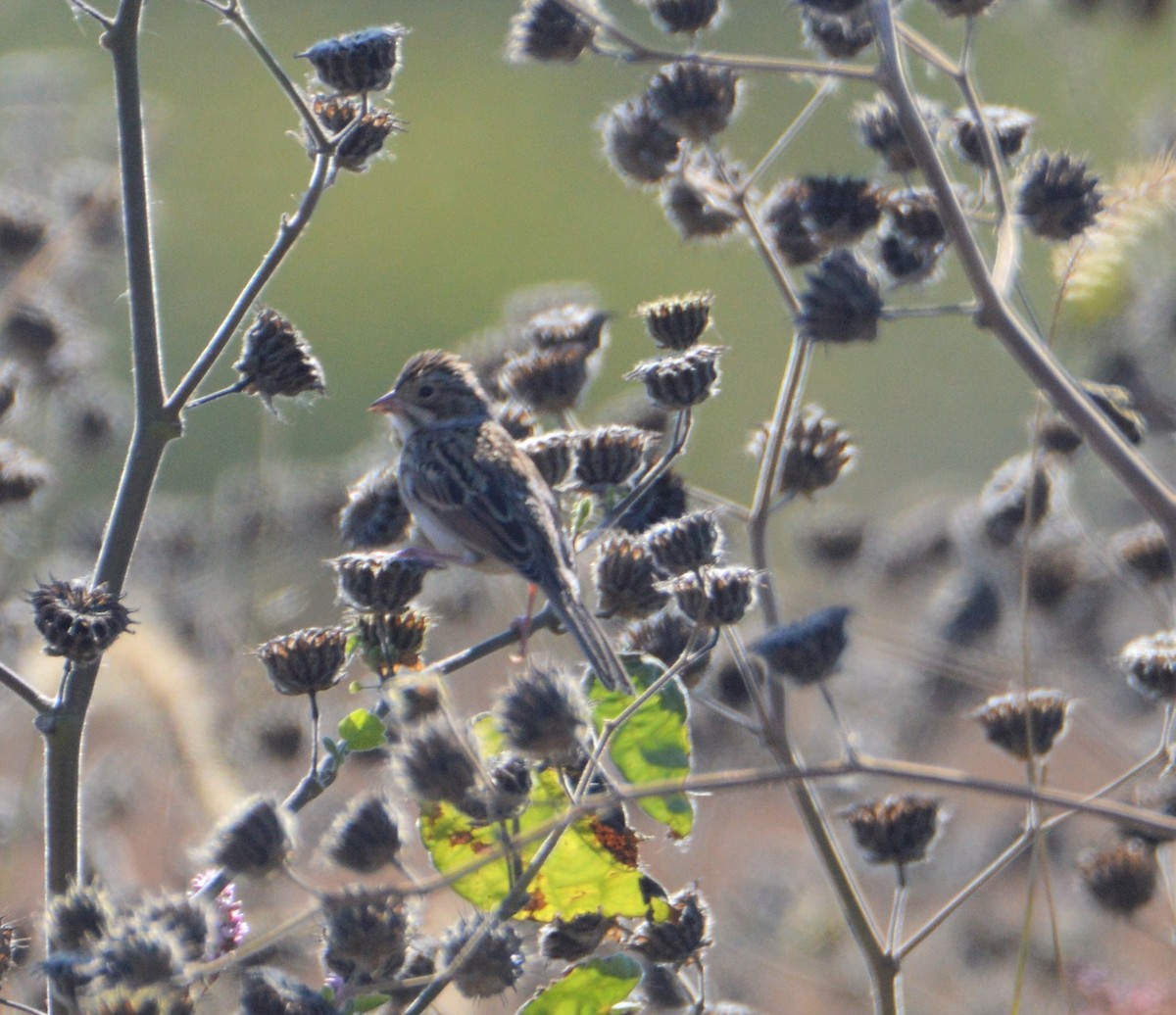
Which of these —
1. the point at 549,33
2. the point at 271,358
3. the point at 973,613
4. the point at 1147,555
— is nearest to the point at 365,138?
the point at 271,358

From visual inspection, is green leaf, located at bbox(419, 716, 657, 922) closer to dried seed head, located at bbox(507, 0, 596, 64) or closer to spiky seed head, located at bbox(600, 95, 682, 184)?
spiky seed head, located at bbox(600, 95, 682, 184)

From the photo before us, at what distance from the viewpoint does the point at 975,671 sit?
5.37m

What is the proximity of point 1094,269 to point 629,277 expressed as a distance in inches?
625

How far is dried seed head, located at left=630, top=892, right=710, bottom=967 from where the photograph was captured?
10.4ft

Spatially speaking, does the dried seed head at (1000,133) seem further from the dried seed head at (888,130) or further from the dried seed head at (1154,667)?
the dried seed head at (1154,667)

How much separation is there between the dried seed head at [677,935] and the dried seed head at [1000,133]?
212 centimetres

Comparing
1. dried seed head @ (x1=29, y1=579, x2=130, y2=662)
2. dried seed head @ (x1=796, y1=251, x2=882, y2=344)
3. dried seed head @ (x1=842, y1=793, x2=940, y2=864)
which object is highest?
dried seed head @ (x1=796, y1=251, x2=882, y2=344)

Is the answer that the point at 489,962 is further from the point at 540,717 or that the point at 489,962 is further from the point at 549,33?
the point at 549,33

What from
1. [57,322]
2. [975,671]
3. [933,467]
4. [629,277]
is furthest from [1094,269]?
[629,277]

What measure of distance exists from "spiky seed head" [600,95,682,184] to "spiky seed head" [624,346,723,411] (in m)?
0.71

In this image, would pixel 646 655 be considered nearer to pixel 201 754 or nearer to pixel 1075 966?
pixel 201 754

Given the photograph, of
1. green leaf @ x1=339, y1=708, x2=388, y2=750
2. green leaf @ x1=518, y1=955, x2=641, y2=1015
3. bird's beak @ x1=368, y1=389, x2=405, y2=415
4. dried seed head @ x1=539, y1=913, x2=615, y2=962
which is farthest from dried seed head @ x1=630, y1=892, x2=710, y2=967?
bird's beak @ x1=368, y1=389, x2=405, y2=415

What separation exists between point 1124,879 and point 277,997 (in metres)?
2.44

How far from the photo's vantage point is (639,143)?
4254mm
